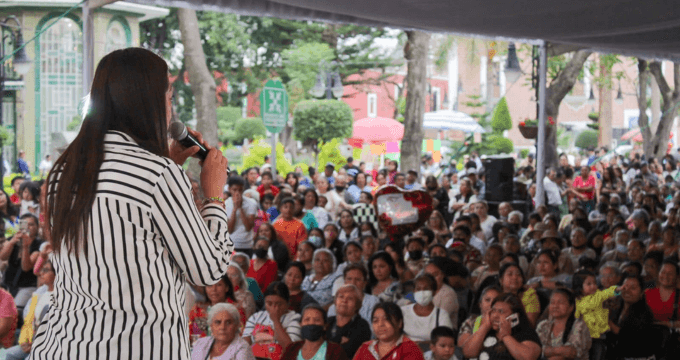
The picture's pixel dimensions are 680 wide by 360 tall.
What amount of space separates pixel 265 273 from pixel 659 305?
3.41 meters

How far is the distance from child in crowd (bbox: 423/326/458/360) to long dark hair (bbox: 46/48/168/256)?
12.4 ft

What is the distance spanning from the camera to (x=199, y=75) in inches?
567

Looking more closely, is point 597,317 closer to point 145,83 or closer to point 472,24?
point 472,24

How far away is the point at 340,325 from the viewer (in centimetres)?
573

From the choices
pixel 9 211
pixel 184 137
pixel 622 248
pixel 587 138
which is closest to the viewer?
pixel 184 137

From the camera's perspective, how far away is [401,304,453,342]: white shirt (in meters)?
5.80

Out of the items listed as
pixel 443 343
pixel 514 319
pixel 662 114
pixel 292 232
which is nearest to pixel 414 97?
pixel 292 232

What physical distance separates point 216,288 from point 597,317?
9.17 feet

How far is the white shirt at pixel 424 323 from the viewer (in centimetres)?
580

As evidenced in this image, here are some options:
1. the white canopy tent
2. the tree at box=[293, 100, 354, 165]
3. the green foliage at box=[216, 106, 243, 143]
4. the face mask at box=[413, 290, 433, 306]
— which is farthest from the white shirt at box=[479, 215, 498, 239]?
the green foliage at box=[216, 106, 243, 143]

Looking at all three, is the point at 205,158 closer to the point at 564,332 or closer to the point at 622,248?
the point at 564,332

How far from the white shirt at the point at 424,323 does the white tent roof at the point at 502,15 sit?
220cm

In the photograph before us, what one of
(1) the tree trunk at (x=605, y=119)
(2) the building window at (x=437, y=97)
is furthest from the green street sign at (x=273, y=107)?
(2) the building window at (x=437, y=97)

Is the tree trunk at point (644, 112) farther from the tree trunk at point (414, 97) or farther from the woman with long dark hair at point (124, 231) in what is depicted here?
the woman with long dark hair at point (124, 231)
